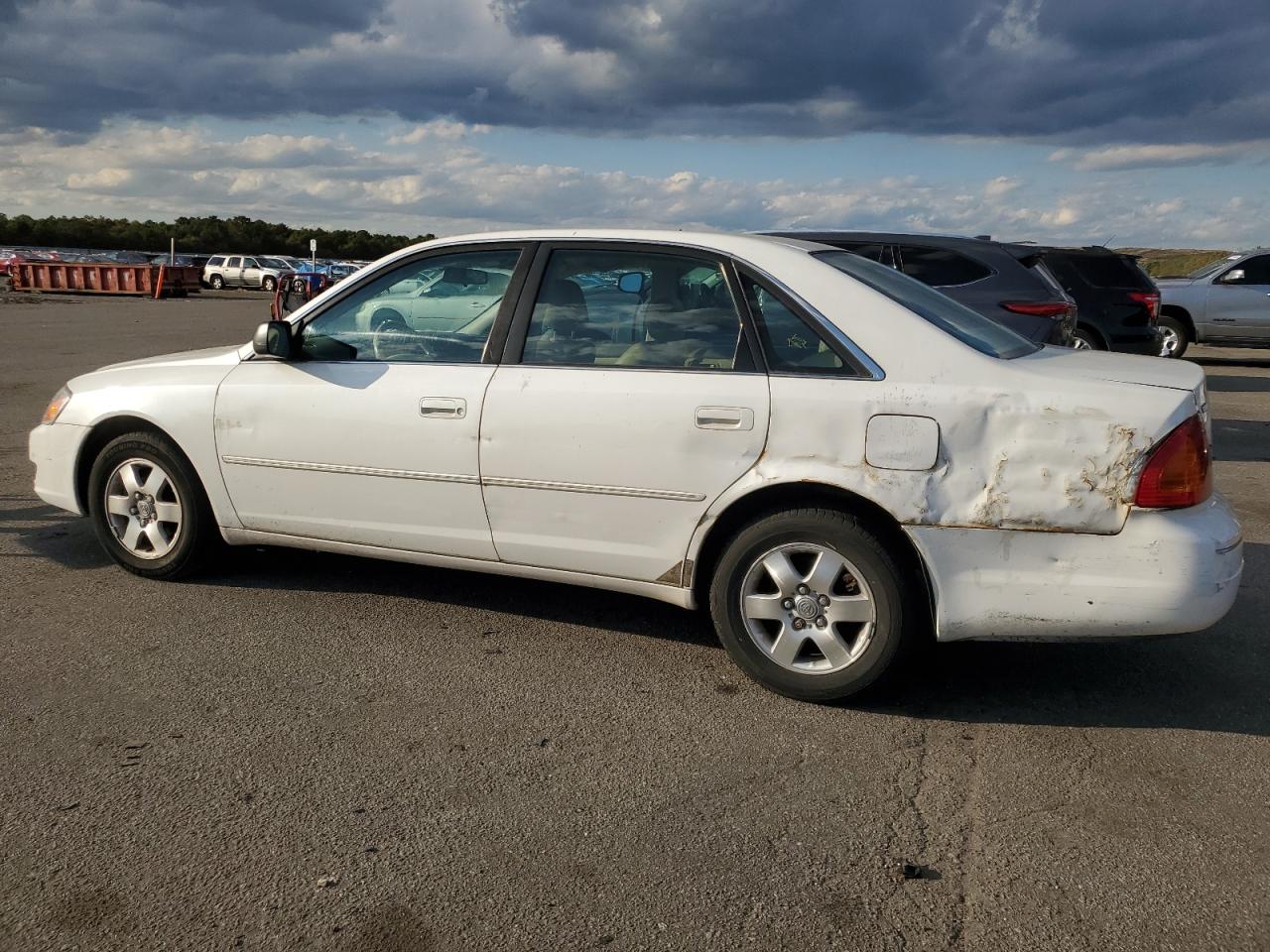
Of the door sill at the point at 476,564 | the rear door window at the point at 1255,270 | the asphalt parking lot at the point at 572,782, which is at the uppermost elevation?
the rear door window at the point at 1255,270

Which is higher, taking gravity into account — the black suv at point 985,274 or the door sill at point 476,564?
the black suv at point 985,274

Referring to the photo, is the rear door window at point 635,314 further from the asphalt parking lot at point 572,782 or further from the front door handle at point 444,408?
the asphalt parking lot at point 572,782

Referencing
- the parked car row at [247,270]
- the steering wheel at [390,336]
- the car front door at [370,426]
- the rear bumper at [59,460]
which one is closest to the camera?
the car front door at [370,426]

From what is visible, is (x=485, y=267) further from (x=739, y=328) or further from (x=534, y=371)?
(x=739, y=328)

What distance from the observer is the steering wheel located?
4.77m

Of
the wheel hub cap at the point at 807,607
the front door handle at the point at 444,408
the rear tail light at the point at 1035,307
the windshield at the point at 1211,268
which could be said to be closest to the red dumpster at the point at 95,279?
the windshield at the point at 1211,268

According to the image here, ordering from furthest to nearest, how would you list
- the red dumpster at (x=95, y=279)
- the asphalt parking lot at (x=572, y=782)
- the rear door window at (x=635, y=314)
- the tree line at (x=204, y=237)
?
1. the tree line at (x=204, y=237)
2. the red dumpster at (x=95, y=279)
3. the rear door window at (x=635, y=314)
4. the asphalt parking lot at (x=572, y=782)

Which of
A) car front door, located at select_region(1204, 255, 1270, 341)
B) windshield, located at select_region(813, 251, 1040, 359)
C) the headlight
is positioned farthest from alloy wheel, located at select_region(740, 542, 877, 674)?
car front door, located at select_region(1204, 255, 1270, 341)

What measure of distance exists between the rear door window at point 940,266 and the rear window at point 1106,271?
4667 mm

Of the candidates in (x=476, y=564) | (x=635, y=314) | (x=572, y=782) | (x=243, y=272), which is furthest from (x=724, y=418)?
(x=243, y=272)

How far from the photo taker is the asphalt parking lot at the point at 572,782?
278cm

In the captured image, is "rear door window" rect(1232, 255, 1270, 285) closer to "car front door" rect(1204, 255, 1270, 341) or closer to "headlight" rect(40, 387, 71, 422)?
"car front door" rect(1204, 255, 1270, 341)

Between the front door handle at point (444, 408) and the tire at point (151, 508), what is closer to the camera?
the front door handle at point (444, 408)

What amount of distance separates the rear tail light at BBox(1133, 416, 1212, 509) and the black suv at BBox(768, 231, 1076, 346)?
5.81 metres
